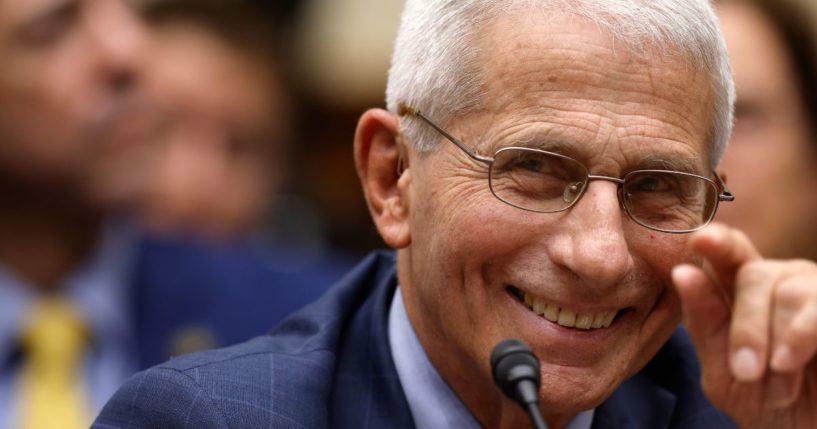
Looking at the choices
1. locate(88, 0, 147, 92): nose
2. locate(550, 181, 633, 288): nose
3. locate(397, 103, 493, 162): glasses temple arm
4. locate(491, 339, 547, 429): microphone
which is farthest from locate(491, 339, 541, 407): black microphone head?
locate(88, 0, 147, 92): nose

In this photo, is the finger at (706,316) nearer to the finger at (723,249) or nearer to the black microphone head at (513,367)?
the finger at (723,249)

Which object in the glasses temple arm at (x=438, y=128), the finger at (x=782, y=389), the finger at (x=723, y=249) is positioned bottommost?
the finger at (x=782, y=389)

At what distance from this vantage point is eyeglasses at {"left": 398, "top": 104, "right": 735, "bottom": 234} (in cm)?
278

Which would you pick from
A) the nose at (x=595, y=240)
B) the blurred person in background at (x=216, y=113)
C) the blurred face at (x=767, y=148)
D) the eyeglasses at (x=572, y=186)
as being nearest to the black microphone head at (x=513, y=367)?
the nose at (x=595, y=240)

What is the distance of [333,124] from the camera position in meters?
8.60

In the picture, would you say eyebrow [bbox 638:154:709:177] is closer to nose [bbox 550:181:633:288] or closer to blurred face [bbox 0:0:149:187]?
nose [bbox 550:181:633:288]

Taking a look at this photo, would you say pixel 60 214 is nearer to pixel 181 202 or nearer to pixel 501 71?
pixel 181 202

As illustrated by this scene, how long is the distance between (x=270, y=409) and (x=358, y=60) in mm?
5988

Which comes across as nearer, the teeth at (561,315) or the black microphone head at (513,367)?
the black microphone head at (513,367)

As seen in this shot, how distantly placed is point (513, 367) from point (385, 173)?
2.31ft

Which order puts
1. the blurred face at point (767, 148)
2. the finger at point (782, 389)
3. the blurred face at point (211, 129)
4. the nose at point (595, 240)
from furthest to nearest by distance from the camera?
the blurred face at point (211, 129)
the blurred face at point (767, 148)
the nose at point (595, 240)
the finger at point (782, 389)

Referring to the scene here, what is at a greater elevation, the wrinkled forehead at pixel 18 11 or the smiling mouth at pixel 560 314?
the wrinkled forehead at pixel 18 11

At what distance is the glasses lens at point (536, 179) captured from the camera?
2775mm

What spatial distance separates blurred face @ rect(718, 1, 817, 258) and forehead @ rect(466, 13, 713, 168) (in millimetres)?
2348
